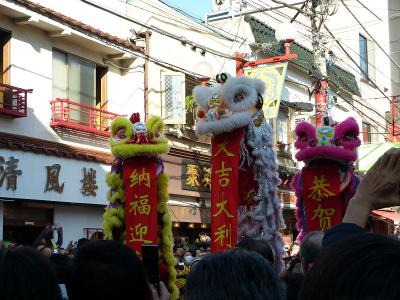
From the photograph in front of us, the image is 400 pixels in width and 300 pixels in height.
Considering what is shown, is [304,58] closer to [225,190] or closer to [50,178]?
[50,178]

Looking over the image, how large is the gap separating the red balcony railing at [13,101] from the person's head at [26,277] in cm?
1068

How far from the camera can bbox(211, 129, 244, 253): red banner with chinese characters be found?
7055mm

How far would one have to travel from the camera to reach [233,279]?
199 centimetres

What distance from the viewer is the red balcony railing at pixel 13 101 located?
1231cm

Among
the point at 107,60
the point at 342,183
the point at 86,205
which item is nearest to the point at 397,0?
the point at 107,60

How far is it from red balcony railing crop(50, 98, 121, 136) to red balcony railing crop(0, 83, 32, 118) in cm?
106

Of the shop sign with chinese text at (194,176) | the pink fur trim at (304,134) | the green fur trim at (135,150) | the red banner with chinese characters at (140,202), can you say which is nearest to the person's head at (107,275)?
the red banner with chinese characters at (140,202)

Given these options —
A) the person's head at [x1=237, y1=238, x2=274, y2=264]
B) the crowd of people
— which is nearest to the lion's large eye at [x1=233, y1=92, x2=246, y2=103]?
the person's head at [x1=237, y1=238, x2=274, y2=264]

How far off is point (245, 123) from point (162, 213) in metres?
1.57

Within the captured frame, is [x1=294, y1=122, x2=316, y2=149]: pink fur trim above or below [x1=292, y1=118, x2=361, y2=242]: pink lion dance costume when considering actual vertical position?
above

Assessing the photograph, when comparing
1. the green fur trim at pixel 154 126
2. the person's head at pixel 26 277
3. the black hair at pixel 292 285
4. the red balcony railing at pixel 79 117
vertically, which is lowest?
the black hair at pixel 292 285

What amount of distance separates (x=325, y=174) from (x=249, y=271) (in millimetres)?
6145

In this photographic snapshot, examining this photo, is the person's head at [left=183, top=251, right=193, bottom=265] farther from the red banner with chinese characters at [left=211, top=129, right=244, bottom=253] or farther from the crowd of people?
the crowd of people

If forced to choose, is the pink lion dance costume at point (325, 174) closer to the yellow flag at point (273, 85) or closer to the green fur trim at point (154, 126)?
the green fur trim at point (154, 126)
